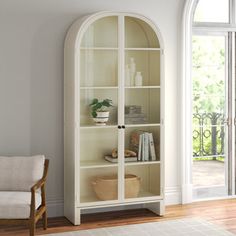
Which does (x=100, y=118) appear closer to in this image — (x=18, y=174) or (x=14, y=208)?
(x=18, y=174)

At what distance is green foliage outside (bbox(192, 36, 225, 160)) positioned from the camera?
19.0 feet


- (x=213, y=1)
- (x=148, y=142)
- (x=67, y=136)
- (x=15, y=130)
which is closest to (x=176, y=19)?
(x=213, y=1)

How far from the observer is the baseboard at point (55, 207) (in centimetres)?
513

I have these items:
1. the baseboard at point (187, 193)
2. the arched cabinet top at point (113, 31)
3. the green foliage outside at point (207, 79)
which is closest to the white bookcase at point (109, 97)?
the arched cabinet top at point (113, 31)

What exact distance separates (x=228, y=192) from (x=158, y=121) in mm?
1485

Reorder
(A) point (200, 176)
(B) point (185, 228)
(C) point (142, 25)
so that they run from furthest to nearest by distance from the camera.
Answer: (A) point (200, 176)
(C) point (142, 25)
(B) point (185, 228)

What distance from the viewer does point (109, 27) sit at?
16.3ft

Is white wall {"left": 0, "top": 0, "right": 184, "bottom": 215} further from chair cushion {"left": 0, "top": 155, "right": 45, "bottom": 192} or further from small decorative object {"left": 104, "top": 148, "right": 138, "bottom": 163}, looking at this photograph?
small decorative object {"left": 104, "top": 148, "right": 138, "bottom": 163}

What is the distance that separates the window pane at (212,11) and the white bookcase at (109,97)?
91cm

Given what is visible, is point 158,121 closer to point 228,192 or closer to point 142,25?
point 142,25

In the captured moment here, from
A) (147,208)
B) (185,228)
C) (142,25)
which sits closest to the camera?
(185,228)

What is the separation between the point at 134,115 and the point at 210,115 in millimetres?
1172

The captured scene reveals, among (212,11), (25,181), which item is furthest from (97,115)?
(212,11)

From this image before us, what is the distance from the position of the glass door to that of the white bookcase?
78cm
